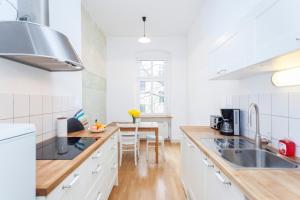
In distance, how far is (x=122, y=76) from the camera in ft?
17.9

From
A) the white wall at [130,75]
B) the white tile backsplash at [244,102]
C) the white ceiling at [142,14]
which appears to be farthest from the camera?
the white wall at [130,75]

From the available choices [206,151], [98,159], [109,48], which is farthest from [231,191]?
[109,48]

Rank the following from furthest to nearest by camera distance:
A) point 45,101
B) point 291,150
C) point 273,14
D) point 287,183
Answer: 1. point 45,101
2. point 291,150
3. point 273,14
4. point 287,183

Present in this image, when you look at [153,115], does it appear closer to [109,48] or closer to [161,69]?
[161,69]

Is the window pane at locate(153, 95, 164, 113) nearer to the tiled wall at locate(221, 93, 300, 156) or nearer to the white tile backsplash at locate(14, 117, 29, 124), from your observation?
the tiled wall at locate(221, 93, 300, 156)

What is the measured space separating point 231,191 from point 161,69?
15.9 feet

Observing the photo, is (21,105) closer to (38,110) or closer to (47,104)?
(38,110)

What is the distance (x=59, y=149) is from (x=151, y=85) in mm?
4302

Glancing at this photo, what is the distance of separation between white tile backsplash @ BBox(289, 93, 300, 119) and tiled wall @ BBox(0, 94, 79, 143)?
1925 millimetres

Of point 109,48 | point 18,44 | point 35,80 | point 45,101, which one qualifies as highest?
point 109,48

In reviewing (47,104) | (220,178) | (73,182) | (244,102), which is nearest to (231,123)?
(244,102)

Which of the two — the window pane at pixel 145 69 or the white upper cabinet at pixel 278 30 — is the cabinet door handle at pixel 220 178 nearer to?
the white upper cabinet at pixel 278 30

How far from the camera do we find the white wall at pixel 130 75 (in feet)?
17.8

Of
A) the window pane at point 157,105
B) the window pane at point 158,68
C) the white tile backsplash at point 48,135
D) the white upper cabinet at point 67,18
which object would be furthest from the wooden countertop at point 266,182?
the window pane at point 158,68
